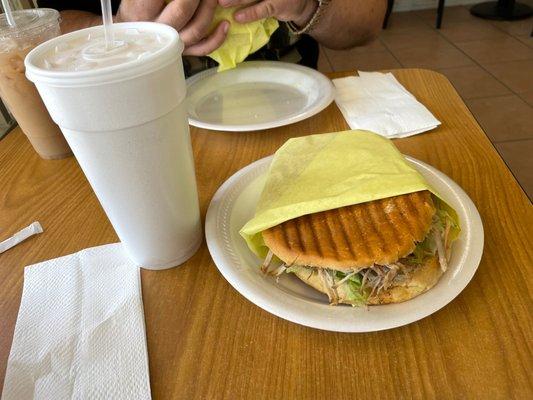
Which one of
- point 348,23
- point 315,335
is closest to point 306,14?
point 348,23

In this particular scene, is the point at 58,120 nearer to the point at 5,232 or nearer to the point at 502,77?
the point at 5,232

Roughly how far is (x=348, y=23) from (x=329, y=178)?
3.16 feet

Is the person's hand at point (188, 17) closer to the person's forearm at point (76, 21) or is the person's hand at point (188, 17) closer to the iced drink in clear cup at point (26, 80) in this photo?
the iced drink in clear cup at point (26, 80)

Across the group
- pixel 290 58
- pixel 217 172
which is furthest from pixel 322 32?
pixel 217 172

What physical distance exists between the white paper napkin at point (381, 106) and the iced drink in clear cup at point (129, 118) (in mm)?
535

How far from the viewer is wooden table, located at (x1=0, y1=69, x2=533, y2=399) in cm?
46

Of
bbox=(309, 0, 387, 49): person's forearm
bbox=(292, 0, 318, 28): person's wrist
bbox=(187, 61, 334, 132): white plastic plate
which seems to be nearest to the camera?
bbox=(187, 61, 334, 132): white plastic plate

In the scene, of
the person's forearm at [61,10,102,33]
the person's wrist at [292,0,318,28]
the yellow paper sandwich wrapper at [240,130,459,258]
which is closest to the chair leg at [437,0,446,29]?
the person's wrist at [292,0,318,28]

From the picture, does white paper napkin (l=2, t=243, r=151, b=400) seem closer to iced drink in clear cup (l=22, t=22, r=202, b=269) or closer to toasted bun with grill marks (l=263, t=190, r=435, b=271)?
iced drink in clear cup (l=22, t=22, r=202, b=269)

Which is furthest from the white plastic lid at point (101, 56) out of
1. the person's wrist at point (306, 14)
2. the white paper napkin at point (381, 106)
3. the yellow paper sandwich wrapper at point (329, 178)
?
the person's wrist at point (306, 14)

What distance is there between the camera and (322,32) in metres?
1.35

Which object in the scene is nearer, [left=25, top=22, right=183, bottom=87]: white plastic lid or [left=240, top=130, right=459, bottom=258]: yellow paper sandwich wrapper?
[left=25, top=22, right=183, bottom=87]: white plastic lid

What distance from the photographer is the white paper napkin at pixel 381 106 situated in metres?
0.91

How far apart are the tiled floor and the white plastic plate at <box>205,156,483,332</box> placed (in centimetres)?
169
